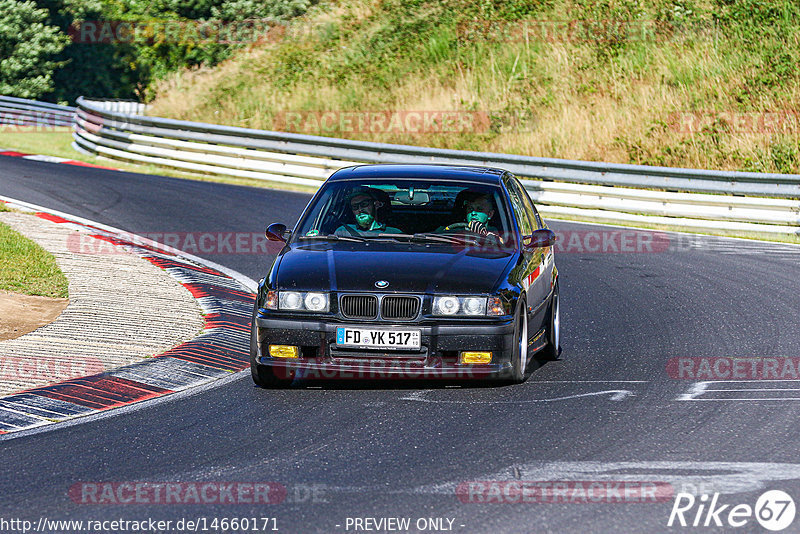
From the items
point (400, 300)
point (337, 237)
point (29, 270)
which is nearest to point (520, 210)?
point (337, 237)

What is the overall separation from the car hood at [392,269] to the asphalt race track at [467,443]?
0.77 metres

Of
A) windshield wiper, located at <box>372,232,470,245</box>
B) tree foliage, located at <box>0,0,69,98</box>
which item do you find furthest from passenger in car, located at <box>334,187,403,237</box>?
tree foliage, located at <box>0,0,69,98</box>

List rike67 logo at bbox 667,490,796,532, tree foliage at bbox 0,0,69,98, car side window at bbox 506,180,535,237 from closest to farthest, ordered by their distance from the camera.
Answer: rike67 logo at bbox 667,490,796,532 < car side window at bbox 506,180,535,237 < tree foliage at bbox 0,0,69,98

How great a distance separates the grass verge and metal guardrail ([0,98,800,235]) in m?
10.1

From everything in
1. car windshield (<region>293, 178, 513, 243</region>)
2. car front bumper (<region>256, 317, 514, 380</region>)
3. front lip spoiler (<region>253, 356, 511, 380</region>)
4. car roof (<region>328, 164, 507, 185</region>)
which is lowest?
front lip spoiler (<region>253, 356, 511, 380</region>)

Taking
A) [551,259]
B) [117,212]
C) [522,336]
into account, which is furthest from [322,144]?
[522,336]

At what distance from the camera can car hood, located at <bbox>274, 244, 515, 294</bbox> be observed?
7965 millimetres

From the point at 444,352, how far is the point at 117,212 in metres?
11.7

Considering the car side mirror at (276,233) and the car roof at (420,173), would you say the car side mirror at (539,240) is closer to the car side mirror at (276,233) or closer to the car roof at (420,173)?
the car roof at (420,173)

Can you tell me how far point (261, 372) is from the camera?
8250 mm

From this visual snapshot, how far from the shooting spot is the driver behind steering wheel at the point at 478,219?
9.10 meters

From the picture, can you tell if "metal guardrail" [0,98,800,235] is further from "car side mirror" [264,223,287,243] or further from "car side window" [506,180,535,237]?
"car side mirror" [264,223,287,243]

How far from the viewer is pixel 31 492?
231 inches

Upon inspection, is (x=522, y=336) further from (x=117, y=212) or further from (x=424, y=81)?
(x=424, y=81)
